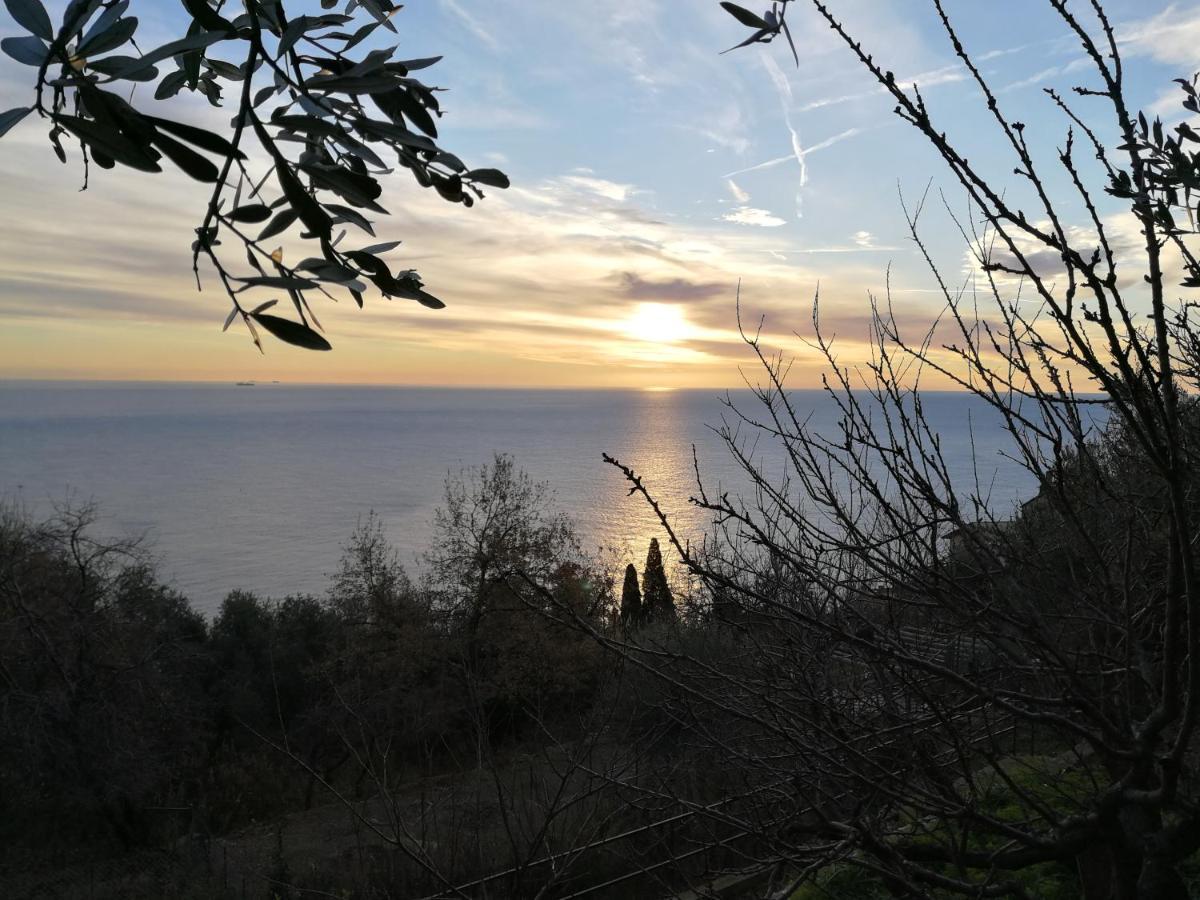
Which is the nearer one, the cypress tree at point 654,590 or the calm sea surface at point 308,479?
the cypress tree at point 654,590

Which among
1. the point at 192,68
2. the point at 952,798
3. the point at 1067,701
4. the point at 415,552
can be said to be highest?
the point at 192,68

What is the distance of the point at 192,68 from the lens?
1.02m

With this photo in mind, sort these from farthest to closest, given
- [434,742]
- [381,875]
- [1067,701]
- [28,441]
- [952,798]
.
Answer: [28,441]
[434,742]
[381,875]
[952,798]
[1067,701]

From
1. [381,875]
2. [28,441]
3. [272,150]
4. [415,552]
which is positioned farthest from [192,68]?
[28,441]

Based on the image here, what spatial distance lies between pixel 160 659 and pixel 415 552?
33.5m

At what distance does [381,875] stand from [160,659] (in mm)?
11519

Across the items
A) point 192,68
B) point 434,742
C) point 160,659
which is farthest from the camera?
point 434,742

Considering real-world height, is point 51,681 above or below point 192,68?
below

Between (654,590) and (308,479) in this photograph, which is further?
(308,479)

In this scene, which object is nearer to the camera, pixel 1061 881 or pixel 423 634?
pixel 1061 881

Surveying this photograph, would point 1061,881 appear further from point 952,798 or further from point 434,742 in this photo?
point 434,742

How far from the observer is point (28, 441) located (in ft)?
404

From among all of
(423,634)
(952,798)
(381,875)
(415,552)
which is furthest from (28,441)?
(952,798)

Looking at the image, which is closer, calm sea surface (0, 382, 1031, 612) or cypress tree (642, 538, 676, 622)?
cypress tree (642, 538, 676, 622)
